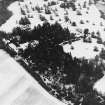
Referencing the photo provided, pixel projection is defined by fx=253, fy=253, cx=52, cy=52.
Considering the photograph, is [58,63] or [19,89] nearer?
[19,89]

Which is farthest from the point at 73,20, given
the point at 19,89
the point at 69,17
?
the point at 19,89

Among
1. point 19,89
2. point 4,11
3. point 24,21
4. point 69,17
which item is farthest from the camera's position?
point 4,11

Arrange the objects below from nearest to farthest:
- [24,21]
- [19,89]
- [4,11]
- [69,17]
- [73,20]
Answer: [19,89]
[24,21]
[73,20]
[69,17]
[4,11]

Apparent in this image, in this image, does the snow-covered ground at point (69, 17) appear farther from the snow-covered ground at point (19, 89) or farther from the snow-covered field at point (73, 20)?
the snow-covered ground at point (19, 89)

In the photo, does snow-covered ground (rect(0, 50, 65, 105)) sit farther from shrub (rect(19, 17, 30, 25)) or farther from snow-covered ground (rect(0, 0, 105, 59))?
shrub (rect(19, 17, 30, 25))

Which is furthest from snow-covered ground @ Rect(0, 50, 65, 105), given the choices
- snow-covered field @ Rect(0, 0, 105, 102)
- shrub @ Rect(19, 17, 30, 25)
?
shrub @ Rect(19, 17, 30, 25)

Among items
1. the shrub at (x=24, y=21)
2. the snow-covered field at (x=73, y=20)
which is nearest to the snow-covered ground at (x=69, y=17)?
the snow-covered field at (x=73, y=20)

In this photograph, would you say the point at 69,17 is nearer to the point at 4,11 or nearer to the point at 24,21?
the point at 24,21

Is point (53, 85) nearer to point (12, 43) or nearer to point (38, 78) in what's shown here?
point (38, 78)
